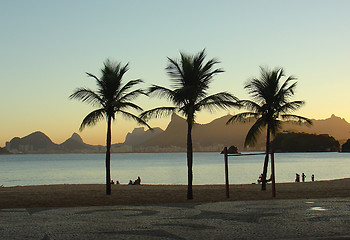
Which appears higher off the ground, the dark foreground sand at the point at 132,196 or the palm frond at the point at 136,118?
the palm frond at the point at 136,118

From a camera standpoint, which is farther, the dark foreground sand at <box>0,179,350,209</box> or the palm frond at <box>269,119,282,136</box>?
the palm frond at <box>269,119,282,136</box>

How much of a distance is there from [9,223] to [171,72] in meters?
12.8

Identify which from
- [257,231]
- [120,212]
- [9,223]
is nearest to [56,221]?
[9,223]

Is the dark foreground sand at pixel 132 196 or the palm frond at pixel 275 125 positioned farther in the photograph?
the palm frond at pixel 275 125

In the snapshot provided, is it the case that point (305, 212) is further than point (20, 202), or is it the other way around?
point (20, 202)

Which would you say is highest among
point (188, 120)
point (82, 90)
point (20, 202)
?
point (82, 90)

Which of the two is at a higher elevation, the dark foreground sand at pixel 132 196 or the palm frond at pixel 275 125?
the palm frond at pixel 275 125

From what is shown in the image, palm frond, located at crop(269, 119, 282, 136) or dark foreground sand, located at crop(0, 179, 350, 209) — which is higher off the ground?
palm frond, located at crop(269, 119, 282, 136)

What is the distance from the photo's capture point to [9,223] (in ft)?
48.1

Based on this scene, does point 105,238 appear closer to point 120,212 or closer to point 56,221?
point 56,221

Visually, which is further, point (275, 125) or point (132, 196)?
point (275, 125)

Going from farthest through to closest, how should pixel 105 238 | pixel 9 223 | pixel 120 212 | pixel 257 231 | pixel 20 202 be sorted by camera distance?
pixel 20 202 < pixel 120 212 < pixel 9 223 < pixel 257 231 < pixel 105 238

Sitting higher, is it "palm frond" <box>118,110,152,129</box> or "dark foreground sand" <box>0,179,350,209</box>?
"palm frond" <box>118,110,152,129</box>

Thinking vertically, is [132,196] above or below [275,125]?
below
